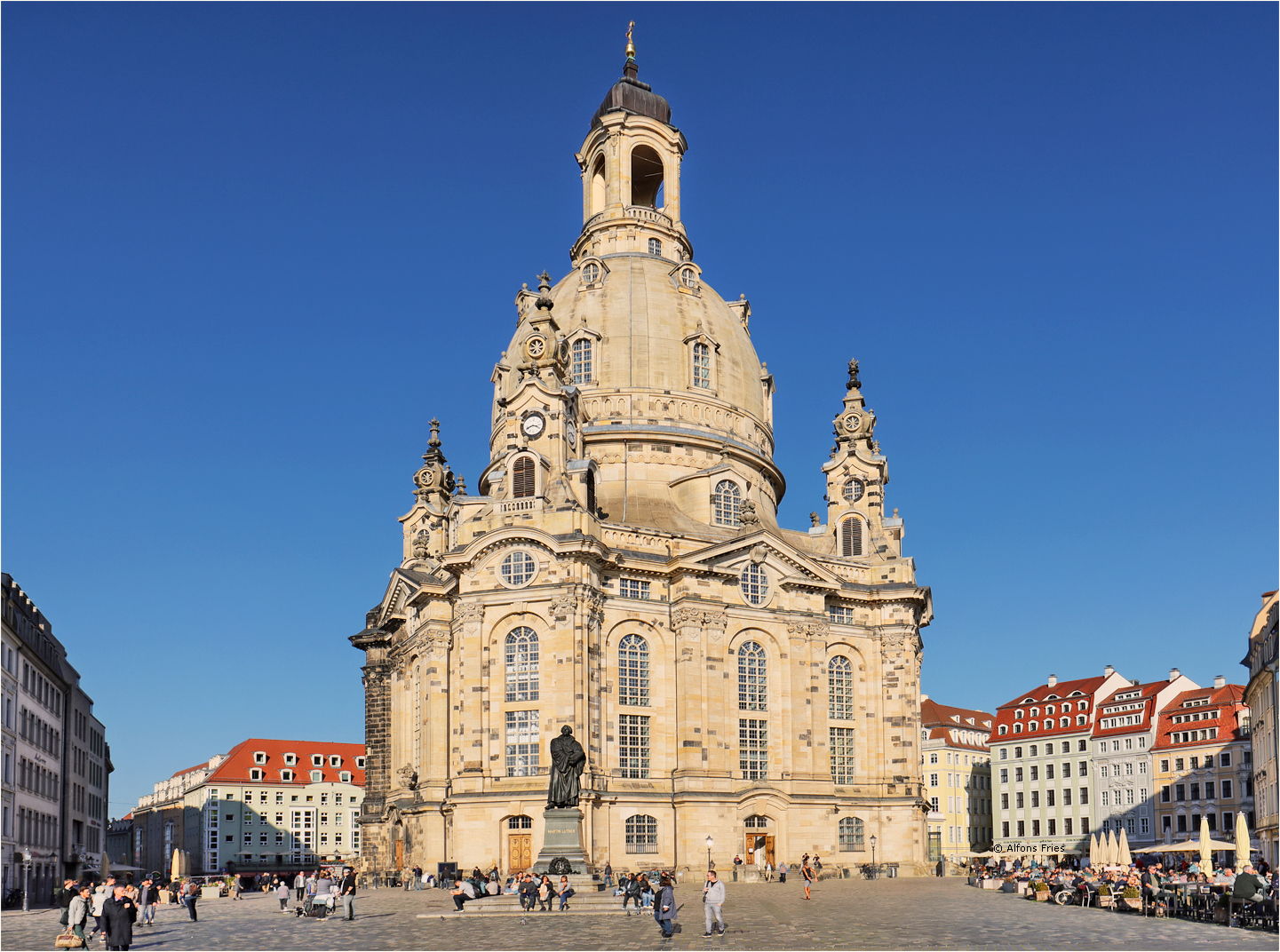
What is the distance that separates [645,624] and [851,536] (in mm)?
16641

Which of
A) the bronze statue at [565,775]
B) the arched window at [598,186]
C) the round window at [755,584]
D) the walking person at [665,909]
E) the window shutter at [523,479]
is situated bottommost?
the walking person at [665,909]

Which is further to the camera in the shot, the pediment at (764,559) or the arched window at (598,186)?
the arched window at (598,186)

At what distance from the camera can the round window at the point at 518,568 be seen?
68688 millimetres

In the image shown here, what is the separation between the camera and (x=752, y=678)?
73312mm

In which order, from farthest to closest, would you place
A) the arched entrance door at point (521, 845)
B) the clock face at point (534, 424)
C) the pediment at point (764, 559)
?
the clock face at point (534, 424) → the pediment at point (764, 559) → the arched entrance door at point (521, 845)

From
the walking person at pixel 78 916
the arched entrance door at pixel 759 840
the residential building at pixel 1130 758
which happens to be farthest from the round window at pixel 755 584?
the residential building at pixel 1130 758

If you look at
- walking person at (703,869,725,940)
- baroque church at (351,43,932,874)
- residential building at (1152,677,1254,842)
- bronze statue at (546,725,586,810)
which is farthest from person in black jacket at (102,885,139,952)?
residential building at (1152,677,1254,842)

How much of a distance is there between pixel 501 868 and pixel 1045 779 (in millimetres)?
67902

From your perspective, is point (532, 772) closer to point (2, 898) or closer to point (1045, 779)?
point (2, 898)

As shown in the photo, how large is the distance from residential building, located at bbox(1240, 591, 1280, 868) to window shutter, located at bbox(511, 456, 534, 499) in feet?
125

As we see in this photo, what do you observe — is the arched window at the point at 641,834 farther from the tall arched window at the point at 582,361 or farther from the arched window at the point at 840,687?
the tall arched window at the point at 582,361

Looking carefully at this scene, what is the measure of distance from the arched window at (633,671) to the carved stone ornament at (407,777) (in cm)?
1362

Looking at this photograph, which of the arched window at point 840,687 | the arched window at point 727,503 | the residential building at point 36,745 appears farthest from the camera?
the arched window at point 727,503

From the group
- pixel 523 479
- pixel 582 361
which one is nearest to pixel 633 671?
pixel 523 479
